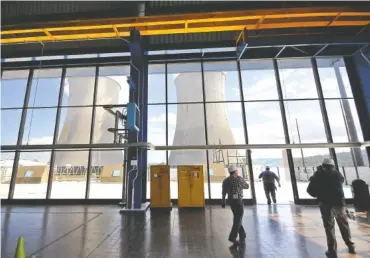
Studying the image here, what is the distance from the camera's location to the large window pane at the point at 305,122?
712cm

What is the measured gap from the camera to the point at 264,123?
737cm

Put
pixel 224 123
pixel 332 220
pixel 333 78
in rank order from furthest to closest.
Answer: pixel 333 78
pixel 224 123
pixel 332 220

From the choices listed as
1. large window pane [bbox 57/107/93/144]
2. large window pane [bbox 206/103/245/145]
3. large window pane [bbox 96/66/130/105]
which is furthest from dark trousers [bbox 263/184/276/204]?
large window pane [bbox 57/107/93/144]

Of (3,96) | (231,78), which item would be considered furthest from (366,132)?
(3,96)

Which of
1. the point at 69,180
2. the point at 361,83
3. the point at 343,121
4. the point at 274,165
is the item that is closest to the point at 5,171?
the point at 69,180

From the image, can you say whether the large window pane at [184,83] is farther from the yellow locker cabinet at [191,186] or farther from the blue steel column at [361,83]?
the blue steel column at [361,83]

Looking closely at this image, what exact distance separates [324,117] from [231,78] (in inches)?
151

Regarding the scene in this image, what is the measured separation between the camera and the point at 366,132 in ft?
23.2

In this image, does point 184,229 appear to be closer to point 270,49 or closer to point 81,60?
point 270,49

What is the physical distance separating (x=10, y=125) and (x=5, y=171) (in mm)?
1826

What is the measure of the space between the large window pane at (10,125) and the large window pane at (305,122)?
1077 cm

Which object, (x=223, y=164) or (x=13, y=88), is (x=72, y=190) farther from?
(x=223, y=164)

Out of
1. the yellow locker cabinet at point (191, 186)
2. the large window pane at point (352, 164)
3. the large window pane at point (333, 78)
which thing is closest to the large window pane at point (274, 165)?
the large window pane at point (352, 164)

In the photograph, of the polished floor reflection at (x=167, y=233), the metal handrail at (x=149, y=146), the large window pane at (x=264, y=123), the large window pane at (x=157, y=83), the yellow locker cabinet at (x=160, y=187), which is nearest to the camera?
the polished floor reflection at (x=167, y=233)
